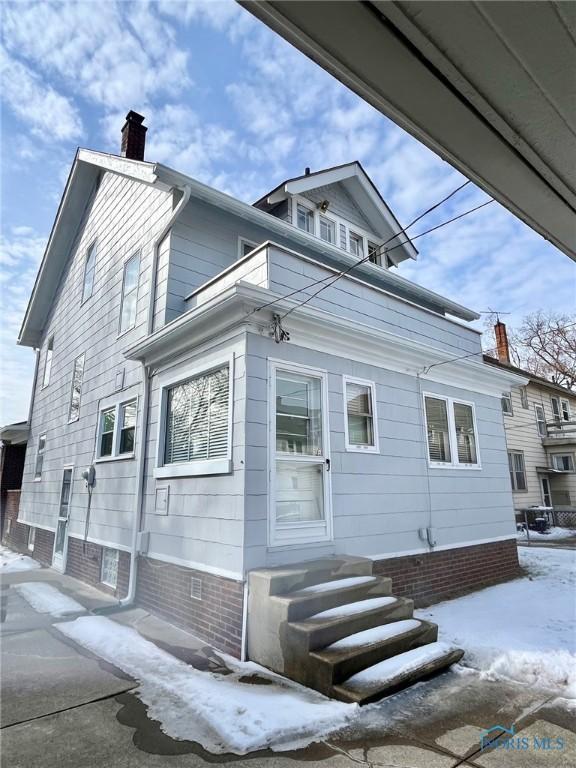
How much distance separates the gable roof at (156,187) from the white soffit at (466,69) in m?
6.42

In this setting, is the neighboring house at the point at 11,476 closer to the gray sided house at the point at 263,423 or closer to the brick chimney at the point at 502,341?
the gray sided house at the point at 263,423

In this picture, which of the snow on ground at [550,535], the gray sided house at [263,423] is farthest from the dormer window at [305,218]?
the snow on ground at [550,535]

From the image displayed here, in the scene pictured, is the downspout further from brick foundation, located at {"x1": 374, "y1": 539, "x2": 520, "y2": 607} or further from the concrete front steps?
brick foundation, located at {"x1": 374, "y1": 539, "x2": 520, "y2": 607}

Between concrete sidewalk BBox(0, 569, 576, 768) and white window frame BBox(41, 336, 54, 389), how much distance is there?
9976 millimetres

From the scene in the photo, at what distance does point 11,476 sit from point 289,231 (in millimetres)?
13294

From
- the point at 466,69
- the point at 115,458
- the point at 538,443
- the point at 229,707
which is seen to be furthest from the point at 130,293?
the point at 538,443

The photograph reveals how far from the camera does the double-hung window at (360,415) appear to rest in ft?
20.6

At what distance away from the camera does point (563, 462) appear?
66.0 feet

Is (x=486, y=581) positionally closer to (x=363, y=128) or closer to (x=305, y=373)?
(x=305, y=373)

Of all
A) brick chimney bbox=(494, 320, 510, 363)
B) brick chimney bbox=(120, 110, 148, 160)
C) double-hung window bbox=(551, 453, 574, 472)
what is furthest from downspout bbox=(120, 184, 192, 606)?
double-hung window bbox=(551, 453, 574, 472)

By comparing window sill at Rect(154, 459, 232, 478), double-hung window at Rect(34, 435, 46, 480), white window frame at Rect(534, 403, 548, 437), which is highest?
white window frame at Rect(534, 403, 548, 437)

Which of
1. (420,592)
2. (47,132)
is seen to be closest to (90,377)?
(47,132)

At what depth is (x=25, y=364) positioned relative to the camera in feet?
54.7

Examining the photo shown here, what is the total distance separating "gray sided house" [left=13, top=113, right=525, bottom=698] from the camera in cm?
513
